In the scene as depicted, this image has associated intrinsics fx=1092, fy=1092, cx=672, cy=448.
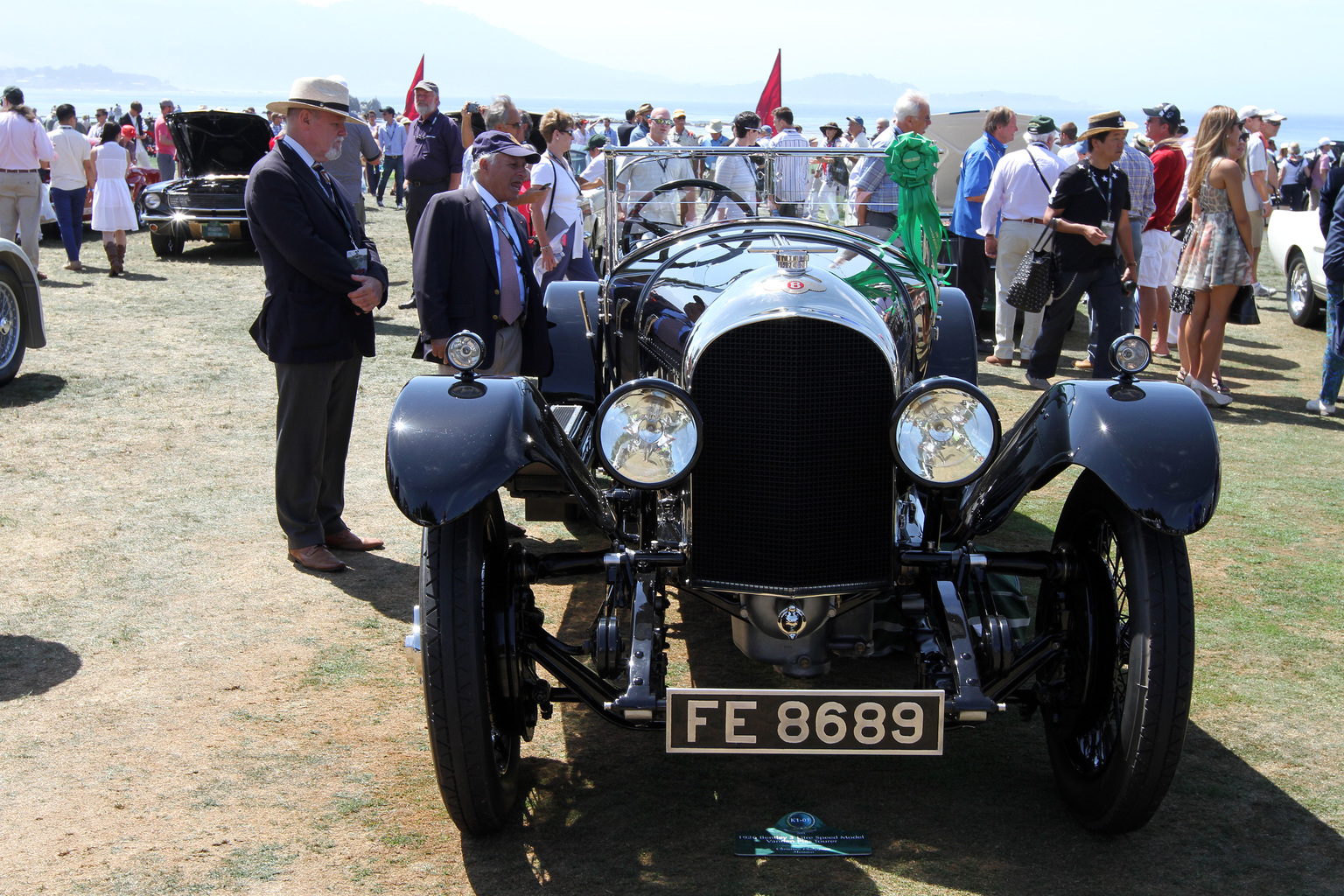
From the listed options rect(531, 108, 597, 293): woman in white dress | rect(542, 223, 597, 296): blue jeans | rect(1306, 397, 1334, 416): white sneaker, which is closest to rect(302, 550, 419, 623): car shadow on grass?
rect(531, 108, 597, 293): woman in white dress

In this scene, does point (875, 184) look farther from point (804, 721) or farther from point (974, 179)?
point (974, 179)

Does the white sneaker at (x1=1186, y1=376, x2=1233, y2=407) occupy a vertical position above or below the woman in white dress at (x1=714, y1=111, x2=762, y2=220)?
below

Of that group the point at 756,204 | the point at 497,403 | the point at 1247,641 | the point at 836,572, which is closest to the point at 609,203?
the point at 756,204

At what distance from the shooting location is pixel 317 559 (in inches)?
190

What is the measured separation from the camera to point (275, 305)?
4.66m

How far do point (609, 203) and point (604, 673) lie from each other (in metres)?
2.87

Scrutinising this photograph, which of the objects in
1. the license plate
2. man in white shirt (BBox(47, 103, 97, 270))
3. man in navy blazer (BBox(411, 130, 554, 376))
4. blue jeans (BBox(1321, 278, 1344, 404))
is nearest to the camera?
the license plate

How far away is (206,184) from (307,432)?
34.9 ft

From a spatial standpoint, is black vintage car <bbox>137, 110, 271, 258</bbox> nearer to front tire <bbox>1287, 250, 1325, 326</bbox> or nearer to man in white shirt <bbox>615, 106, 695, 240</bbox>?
man in white shirt <bbox>615, 106, 695, 240</bbox>

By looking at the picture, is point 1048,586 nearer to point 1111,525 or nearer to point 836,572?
point 1111,525

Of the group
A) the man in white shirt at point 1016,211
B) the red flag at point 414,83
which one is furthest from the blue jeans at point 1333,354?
the red flag at point 414,83

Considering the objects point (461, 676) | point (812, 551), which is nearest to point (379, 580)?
point (461, 676)

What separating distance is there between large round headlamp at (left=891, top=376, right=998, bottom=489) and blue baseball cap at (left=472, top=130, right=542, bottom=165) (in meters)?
2.58

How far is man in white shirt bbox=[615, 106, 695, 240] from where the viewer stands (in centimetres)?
531
